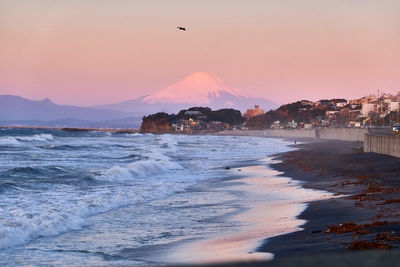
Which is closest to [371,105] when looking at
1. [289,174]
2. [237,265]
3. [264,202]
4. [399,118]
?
[399,118]

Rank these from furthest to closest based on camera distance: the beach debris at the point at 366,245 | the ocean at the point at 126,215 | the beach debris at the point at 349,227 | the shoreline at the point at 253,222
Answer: the ocean at the point at 126,215, the beach debris at the point at 349,227, the shoreline at the point at 253,222, the beach debris at the point at 366,245

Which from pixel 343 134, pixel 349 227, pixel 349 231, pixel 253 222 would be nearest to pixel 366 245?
pixel 349 231

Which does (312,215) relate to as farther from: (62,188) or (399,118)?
(399,118)

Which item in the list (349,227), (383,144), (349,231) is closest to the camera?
(349,231)

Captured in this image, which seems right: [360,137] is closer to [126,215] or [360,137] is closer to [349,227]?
[126,215]

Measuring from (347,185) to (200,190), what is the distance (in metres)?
5.50

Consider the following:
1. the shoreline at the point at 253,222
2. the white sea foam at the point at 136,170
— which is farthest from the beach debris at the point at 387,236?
the white sea foam at the point at 136,170

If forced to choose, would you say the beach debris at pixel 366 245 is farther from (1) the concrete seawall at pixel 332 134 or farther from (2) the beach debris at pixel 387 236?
(1) the concrete seawall at pixel 332 134

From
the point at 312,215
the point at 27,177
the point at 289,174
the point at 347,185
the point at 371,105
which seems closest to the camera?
the point at 312,215

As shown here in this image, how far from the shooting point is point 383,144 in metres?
39.1

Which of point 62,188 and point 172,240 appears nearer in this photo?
point 172,240

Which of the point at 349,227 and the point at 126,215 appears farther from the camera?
the point at 126,215

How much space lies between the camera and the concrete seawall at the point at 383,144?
114ft

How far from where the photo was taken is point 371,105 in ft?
620
